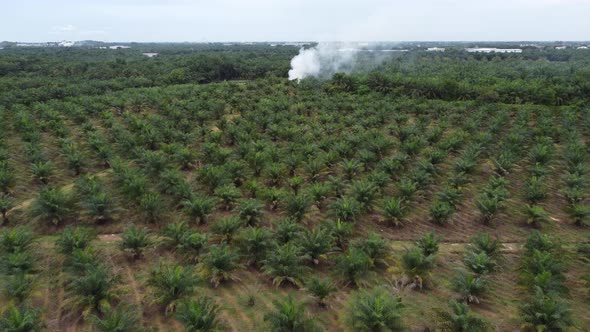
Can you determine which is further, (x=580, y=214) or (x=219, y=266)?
(x=580, y=214)

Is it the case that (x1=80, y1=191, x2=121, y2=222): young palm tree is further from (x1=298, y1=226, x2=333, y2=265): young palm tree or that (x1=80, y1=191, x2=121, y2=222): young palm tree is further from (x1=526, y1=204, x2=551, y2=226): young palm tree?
(x1=526, y1=204, x2=551, y2=226): young palm tree

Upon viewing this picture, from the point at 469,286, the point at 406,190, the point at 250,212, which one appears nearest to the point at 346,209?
the point at 406,190

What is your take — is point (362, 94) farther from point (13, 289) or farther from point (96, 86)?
point (13, 289)

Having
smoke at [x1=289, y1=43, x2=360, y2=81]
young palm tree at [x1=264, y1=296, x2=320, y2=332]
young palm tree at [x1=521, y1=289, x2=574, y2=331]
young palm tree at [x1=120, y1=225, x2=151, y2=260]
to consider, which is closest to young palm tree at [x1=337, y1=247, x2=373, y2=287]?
young palm tree at [x1=264, y1=296, x2=320, y2=332]

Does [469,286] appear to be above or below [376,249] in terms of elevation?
below

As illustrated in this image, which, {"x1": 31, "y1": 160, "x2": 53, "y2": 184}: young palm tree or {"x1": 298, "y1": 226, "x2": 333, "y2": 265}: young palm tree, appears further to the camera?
{"x1": 31, "y1": 160, "x2": 53, "y2": 184}: young palm tree

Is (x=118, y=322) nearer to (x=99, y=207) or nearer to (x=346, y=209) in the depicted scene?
(x=99, y=207)
